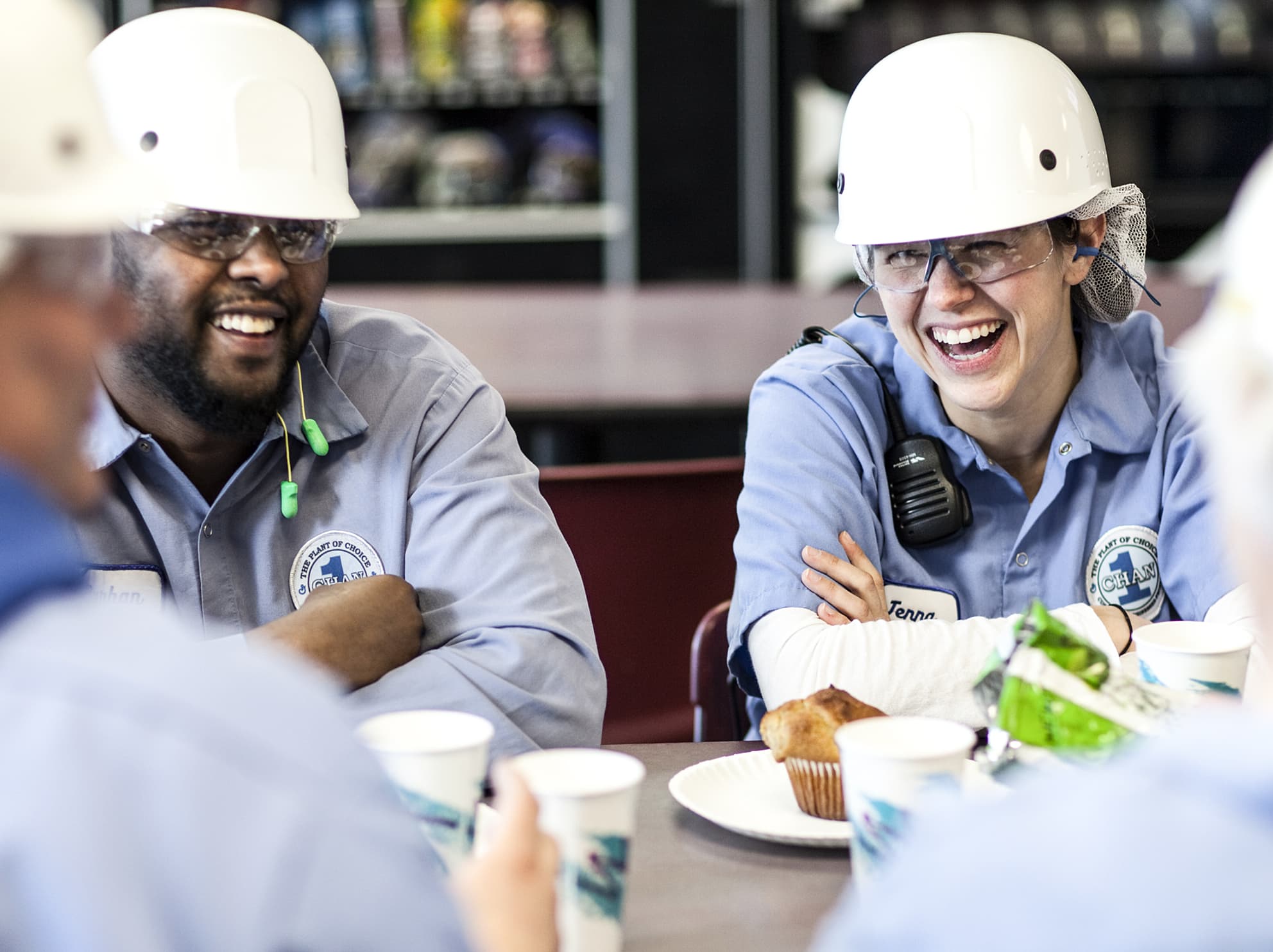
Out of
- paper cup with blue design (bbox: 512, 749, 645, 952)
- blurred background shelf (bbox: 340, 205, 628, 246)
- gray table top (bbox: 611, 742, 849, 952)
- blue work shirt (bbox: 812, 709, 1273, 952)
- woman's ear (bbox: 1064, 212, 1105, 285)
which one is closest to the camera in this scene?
blue work shirt (bbox: 812, 709, 1273, 952)

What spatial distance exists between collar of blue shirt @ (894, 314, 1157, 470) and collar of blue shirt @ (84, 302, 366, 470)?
0.78 metres

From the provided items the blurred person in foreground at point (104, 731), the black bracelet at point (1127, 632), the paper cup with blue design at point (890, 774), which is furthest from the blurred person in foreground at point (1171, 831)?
the black bracelet at point (1127, 632)

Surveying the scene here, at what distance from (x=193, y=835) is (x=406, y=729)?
0.44 metres

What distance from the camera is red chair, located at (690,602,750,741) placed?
6.46 feet

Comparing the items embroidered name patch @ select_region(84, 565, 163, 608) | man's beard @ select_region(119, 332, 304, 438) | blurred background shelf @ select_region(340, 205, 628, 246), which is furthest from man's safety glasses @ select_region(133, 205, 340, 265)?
blurred background shelf @ select_region(340, 205, 628, 246)

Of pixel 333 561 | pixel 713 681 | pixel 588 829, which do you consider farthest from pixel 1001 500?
pixel 588 829

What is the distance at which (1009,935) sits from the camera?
0.61m

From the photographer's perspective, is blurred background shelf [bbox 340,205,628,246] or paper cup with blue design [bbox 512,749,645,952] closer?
paper cup with blue design [bbox 512,749,645,952]

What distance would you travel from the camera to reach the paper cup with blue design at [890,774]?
100 centimetres

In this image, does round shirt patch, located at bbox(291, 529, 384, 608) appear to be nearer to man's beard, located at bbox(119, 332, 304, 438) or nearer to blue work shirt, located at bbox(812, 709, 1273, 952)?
man's beard, located at bbox(119, 332, 304, 438)

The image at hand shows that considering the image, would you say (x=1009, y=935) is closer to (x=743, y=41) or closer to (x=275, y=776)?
(x=275, y=776)

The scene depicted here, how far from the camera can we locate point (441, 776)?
0.99 metres

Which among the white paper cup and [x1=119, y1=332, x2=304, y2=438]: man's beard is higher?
[x1=119, y1=332, x2=304, y2=438]: man's beard

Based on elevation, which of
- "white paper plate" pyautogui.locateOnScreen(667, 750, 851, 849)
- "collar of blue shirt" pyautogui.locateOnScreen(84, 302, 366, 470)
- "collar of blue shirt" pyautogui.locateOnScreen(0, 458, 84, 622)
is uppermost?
"collar of blue shirt" pyautogui.locateOnScreen(0, 458, 84, 622)
